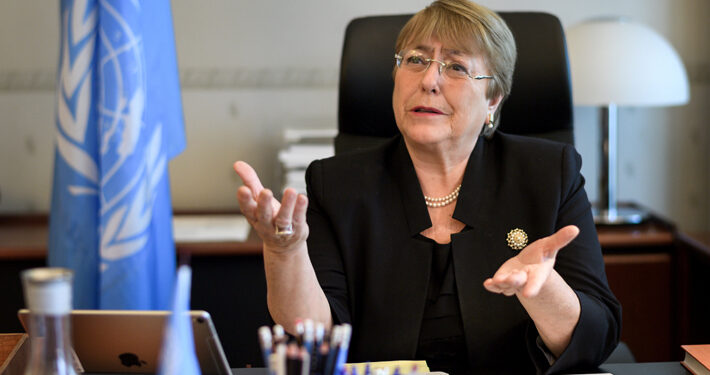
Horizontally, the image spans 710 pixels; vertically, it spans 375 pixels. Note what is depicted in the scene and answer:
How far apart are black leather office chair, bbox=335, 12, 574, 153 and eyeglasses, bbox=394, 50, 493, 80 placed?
0.84 ft

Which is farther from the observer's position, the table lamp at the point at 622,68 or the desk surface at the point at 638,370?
the table lamp at the point at 622,68

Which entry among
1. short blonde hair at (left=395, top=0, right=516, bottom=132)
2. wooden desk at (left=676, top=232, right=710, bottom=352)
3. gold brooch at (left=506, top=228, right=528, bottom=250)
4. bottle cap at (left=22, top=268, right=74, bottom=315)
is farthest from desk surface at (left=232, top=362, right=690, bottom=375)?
wooden desk at (left=676, top=232, right=710, bottom=352)

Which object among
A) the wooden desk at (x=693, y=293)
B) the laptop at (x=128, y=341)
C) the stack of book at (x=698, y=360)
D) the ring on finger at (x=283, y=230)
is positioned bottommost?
the wooden desk at (x=693, y=293)

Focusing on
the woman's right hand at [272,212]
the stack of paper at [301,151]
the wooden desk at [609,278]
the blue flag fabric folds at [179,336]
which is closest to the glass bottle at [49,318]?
the blue flag fabric folds at [179,336]

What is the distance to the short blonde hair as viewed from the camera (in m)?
1.48

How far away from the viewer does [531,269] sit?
1079 mm

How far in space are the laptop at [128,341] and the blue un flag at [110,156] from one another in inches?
31.5

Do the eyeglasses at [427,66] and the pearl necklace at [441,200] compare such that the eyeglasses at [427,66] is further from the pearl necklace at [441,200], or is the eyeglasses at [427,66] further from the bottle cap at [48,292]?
the bottle cap at [48,292]

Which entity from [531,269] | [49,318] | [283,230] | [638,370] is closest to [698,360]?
[638,370]

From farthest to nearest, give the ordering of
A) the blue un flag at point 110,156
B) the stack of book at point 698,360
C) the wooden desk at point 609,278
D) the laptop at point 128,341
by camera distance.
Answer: the wooden desk at point 609,278
the blue un flag at point 110,156
the stack of book at point 698,360
the laptop at point 128,341

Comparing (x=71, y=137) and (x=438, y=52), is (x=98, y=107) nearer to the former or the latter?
(x=71, y=137)

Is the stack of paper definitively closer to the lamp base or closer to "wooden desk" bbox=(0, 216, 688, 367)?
"wooden desk" bbox=(0, 216, 688, 367)

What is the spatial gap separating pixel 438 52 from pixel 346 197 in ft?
1.10

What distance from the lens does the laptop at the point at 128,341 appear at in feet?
3.25
